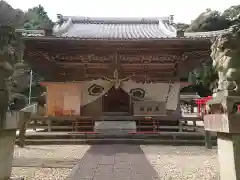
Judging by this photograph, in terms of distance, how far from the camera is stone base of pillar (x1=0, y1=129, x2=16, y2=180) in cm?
398

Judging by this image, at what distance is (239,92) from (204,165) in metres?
3.27

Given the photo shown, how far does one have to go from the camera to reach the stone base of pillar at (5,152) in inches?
157

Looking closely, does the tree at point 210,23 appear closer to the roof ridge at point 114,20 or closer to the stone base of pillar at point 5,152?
the roof ridge at point 114,20

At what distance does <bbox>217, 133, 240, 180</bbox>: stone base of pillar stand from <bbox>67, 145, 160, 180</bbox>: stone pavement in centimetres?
169

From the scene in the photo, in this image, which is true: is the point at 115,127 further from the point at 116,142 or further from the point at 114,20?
the point at 114,20

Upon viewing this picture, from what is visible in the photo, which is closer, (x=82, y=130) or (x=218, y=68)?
(x=218, y=68)

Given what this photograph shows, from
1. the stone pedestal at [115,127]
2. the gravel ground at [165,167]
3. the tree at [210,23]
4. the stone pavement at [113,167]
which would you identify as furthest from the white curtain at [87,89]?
the tree at [210,23]

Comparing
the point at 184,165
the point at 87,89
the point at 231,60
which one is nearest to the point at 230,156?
the point at 231,60

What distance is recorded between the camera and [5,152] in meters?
4.04

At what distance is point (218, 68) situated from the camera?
4.03 metres

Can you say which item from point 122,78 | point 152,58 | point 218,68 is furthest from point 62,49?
point 218,68

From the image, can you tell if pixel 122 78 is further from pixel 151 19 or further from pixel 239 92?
pixel 239 92

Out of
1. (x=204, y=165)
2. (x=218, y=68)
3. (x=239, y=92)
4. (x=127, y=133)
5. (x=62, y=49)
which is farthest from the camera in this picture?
(x=62, y=49)

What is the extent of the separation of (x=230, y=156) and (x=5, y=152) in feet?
11.0
